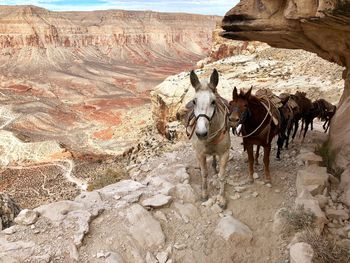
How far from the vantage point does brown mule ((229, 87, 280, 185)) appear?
7.07m

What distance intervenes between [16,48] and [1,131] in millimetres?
55704

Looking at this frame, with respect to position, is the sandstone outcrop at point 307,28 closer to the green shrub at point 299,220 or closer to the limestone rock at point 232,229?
the green shrub at point 299,220

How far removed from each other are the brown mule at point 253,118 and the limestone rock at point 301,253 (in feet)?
7.70

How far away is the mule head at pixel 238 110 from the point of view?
22.9 feet

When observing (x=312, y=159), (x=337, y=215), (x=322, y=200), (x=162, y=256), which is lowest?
(x=162, y=256)

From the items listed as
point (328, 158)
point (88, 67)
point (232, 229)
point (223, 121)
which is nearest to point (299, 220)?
point (232, 229)

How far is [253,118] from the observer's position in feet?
24.4

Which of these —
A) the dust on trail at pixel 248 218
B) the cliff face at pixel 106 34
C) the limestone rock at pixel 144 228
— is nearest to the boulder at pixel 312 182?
the dust on trail at pixel 248 218

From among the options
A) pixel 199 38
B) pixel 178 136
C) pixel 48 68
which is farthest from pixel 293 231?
pixel 199 38

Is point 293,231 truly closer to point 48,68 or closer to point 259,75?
point 259,75

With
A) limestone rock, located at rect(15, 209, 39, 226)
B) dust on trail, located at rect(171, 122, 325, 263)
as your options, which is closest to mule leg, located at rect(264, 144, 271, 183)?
dust on trail, located at rect(171, 122, 325, 263)

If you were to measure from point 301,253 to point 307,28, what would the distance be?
4.14 m

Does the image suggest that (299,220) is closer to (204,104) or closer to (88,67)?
(204,104)

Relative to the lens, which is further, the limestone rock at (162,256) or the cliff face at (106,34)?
the cliff face at (106,34)
